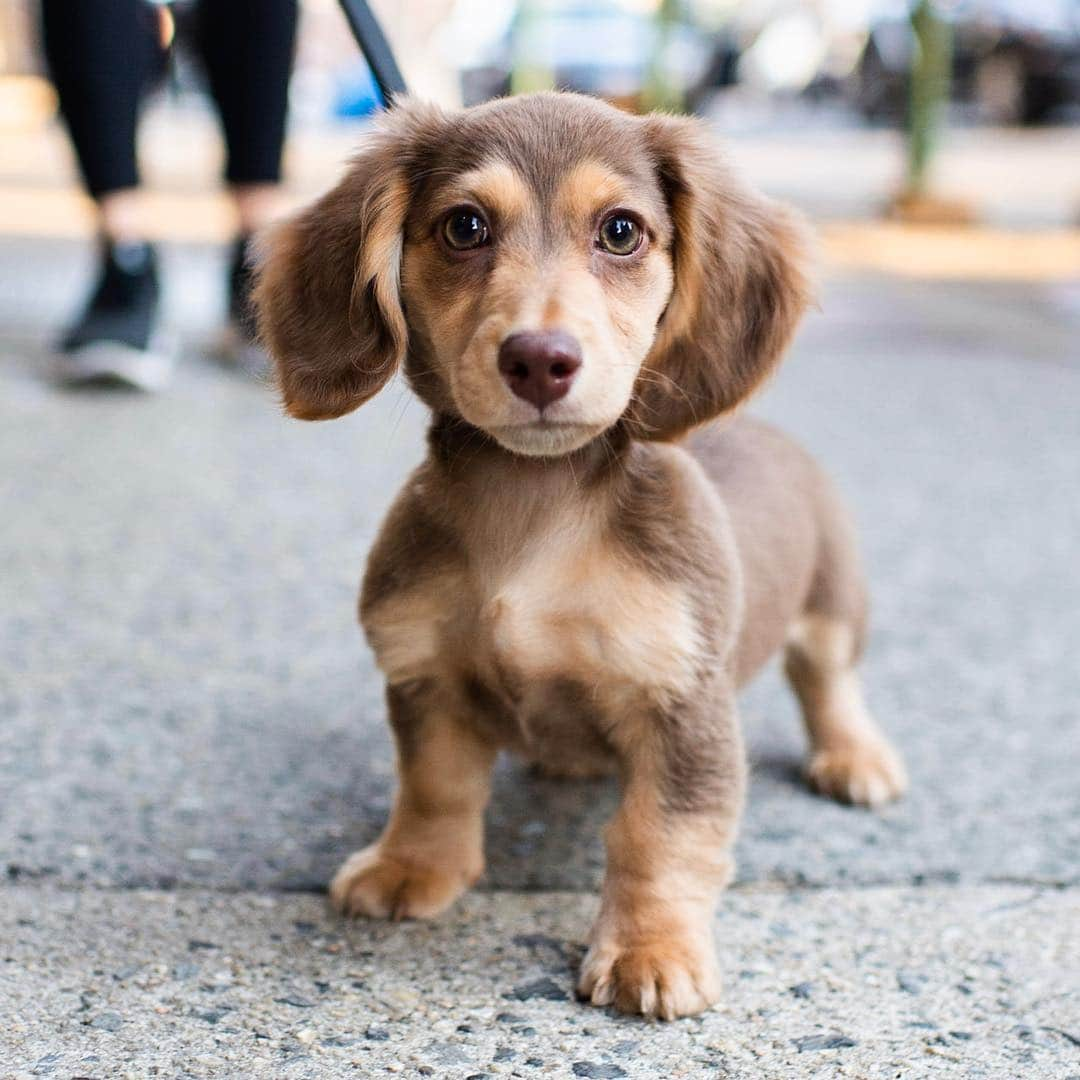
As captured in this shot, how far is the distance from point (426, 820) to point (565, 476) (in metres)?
0.58

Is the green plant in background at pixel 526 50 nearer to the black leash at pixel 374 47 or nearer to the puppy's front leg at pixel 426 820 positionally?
the black leash at pixel 374 47

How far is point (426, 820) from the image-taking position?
2275 millimetres

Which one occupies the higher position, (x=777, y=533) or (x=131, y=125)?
(x=131, y=125)

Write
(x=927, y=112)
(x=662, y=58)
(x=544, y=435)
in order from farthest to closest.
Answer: (x=662, y=58) → (x=927, y=112) → (x=544, y=435)

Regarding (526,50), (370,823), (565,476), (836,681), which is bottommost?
(370,823)

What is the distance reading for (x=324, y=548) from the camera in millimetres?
3965

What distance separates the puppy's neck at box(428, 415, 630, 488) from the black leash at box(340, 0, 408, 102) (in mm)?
632

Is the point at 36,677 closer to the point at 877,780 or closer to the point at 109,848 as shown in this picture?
the point at 109,848

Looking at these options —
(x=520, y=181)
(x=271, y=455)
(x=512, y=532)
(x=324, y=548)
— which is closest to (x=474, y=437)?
(x=512, y=532)

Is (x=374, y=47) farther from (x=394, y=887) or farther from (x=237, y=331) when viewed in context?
(x=237, y=331)

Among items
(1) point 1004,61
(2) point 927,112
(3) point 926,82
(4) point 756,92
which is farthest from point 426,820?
(4) point 756,92

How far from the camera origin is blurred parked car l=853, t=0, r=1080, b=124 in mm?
21828

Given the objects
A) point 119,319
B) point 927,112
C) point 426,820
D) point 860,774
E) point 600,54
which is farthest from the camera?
point 600,54

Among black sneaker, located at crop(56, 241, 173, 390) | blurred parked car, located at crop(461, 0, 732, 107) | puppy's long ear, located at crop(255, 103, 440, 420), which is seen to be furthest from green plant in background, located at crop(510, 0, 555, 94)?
puppy's long ear, located at crop(255, 103, 440, 420)
